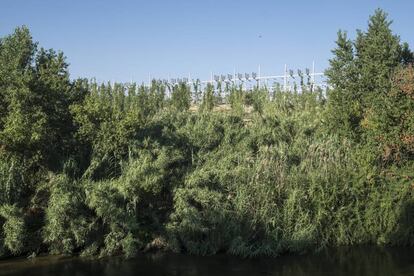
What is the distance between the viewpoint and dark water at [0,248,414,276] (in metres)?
13.2

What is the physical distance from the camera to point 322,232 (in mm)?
15281

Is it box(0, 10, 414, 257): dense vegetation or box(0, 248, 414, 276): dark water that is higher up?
box(0, 10, 414, 257): dense vegetation

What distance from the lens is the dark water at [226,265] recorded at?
1323 cm

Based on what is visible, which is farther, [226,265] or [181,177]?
[181,177]

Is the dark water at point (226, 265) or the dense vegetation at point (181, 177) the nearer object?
the dark water at point (226, 265)

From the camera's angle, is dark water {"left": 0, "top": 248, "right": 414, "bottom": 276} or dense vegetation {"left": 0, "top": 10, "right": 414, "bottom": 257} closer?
dark water {"left": 0, "top": 248, "right": 414, "bottom": 276}

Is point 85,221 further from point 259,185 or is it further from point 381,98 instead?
point 381,98

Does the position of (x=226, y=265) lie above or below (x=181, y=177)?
below

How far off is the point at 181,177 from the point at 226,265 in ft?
10.3

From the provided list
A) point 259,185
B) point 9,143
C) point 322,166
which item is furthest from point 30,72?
point 322,166

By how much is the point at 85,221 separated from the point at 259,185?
507 cm

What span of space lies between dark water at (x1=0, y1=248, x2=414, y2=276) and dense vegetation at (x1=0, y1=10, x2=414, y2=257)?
37cm

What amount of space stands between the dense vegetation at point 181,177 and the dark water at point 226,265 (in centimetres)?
37

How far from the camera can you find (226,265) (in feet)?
45.4
